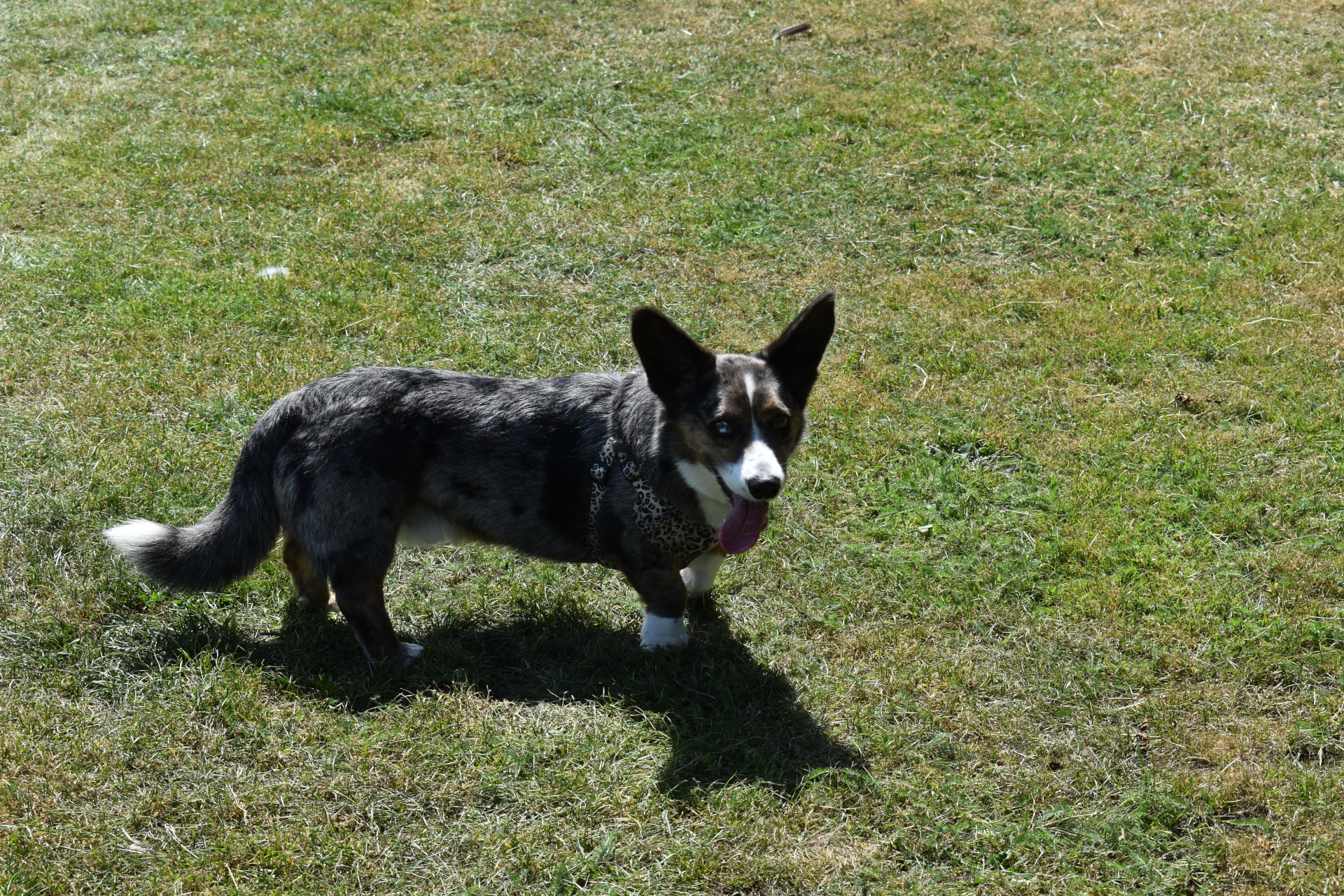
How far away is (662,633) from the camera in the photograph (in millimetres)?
4594

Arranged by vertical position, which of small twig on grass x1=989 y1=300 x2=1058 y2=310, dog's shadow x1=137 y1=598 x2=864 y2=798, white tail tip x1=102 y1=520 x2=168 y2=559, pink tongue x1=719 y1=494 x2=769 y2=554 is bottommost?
dog's shadow x1=137 y1=598 x2=864 y2=798

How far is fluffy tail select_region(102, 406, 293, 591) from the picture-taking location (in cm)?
439

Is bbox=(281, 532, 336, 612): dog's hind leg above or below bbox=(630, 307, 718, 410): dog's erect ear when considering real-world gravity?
below

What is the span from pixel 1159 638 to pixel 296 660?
10.9 ft

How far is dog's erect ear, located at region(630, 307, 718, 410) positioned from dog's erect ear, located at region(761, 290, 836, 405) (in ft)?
0.81

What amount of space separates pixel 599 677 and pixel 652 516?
655 millimetres

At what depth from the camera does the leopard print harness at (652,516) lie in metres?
4.45

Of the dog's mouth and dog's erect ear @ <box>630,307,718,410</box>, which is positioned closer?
dog's erect ear @ <box>630,307,718,410</box>

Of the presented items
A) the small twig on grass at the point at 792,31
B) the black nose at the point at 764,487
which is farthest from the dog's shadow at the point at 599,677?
the small twig on grass at the point at 792,31

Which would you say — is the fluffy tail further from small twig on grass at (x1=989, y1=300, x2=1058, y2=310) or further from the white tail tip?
small twig on grass at (x1=989, y1=300, x2=1058, y2=310)

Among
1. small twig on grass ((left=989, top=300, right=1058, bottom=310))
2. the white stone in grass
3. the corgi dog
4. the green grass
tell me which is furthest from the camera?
small twig on grass ((left=989, top=300, right=1058, bottom=310))

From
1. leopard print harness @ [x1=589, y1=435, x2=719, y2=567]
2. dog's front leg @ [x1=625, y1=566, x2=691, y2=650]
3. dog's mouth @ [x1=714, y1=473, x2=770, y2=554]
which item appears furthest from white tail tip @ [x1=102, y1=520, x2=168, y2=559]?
dog's mouth @ [x1=714, y1=473, x2=770, y2=554]

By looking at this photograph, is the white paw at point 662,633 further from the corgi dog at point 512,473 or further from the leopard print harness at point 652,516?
the leopard print harness at point 652,516

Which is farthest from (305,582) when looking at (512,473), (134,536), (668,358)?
(668,358)
